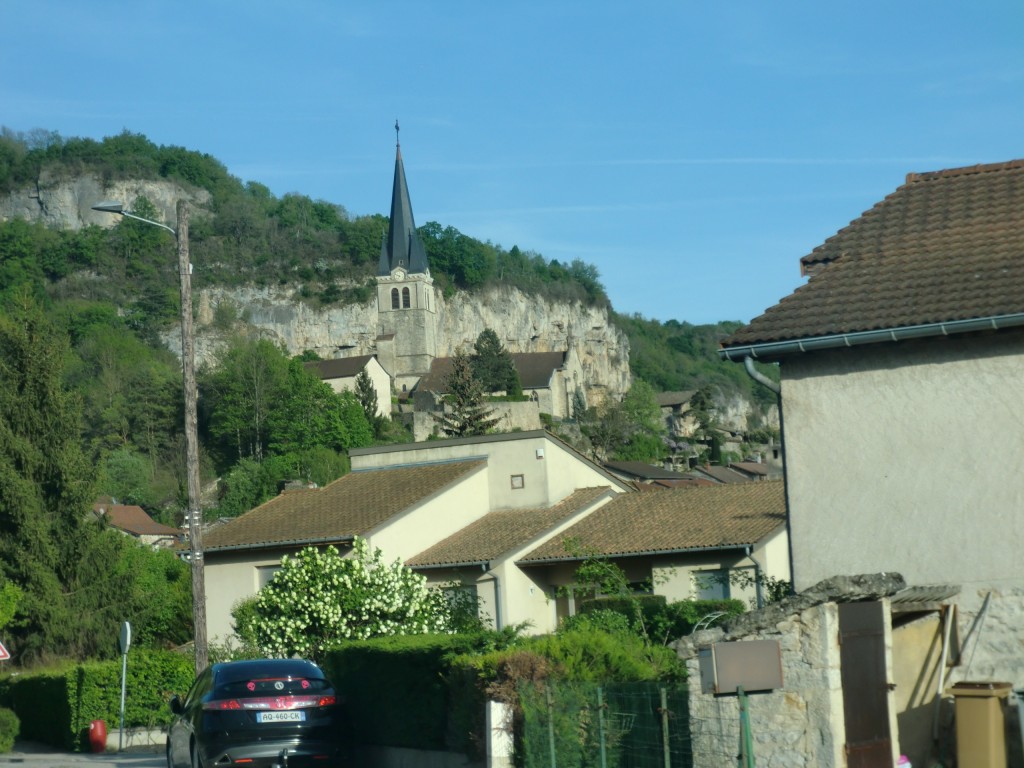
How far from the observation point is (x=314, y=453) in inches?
4031

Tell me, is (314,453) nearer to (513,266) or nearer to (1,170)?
(513,266)

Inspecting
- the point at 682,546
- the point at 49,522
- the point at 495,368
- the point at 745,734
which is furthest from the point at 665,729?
the point at 495,368

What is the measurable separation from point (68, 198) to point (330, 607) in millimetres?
170418

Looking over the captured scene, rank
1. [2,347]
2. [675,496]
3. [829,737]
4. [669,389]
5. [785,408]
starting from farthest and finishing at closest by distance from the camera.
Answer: [669,389] → [2,347] → [675,496] → [785,408] → [829,737]

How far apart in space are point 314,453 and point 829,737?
96015mm

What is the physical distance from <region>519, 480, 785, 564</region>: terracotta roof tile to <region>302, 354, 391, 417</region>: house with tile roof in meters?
97.9

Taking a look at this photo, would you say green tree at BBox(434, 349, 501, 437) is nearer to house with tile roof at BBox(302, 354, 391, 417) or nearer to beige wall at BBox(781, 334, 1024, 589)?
house with tile roof at BBox(302, 354, 391, 417)

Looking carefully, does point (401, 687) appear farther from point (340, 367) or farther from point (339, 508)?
point (340, 367)

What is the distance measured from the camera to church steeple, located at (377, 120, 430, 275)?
438ft

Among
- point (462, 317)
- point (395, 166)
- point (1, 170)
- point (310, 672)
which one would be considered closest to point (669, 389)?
point (462, 317)

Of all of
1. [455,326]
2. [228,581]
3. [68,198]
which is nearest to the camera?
[228,581]

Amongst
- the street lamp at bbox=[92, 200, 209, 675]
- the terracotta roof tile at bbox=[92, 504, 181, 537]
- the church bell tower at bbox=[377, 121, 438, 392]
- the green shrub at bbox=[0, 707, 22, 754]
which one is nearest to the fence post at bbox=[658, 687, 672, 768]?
the street lamp at bbox=[92, 200, 209, 675]

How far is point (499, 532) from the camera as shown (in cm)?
3047

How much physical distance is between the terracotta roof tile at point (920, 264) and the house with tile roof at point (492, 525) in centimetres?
1469
